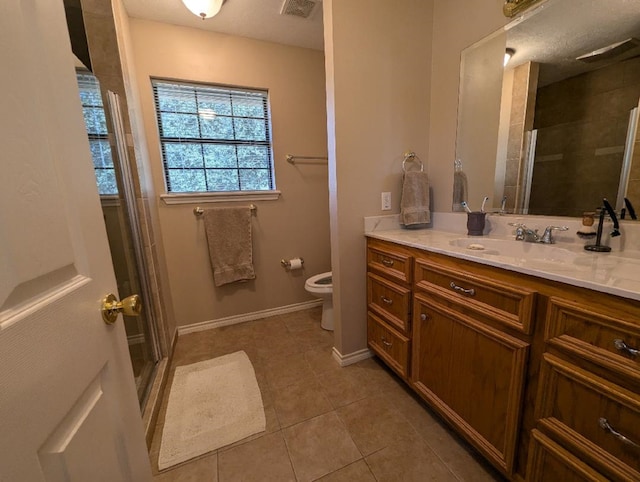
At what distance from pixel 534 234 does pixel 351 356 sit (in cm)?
132

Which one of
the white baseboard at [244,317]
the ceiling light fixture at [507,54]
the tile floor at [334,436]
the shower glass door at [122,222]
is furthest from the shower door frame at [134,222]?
the ceiling light fixture at [507,54]

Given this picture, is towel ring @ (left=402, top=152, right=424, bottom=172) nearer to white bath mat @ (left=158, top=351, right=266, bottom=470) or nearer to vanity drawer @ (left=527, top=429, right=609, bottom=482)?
vanity drawer @ (left=527, top=429, right=609, bottom=482)

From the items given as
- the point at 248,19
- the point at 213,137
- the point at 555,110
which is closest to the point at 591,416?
the point at 555,110

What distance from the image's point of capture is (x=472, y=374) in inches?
42.8

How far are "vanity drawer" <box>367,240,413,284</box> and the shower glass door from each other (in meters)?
1.47

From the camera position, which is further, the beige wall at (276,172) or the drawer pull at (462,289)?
the beige wall at (276,172)

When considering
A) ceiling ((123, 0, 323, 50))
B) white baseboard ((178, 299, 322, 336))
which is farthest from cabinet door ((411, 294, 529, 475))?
ceiling ((123, 0, 323, 50))

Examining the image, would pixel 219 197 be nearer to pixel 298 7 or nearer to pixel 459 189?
pixel 298 7

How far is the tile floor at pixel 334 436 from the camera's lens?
1.14 m

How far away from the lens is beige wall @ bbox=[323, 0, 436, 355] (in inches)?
60.5

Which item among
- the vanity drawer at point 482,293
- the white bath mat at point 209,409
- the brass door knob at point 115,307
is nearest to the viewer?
the brass door knob at point 115,307

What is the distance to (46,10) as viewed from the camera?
48cm

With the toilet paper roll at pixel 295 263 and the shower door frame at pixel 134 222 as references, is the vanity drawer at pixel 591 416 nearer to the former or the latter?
the shower door frame at pixel 134 222

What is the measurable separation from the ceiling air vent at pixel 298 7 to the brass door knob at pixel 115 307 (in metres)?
2.15
